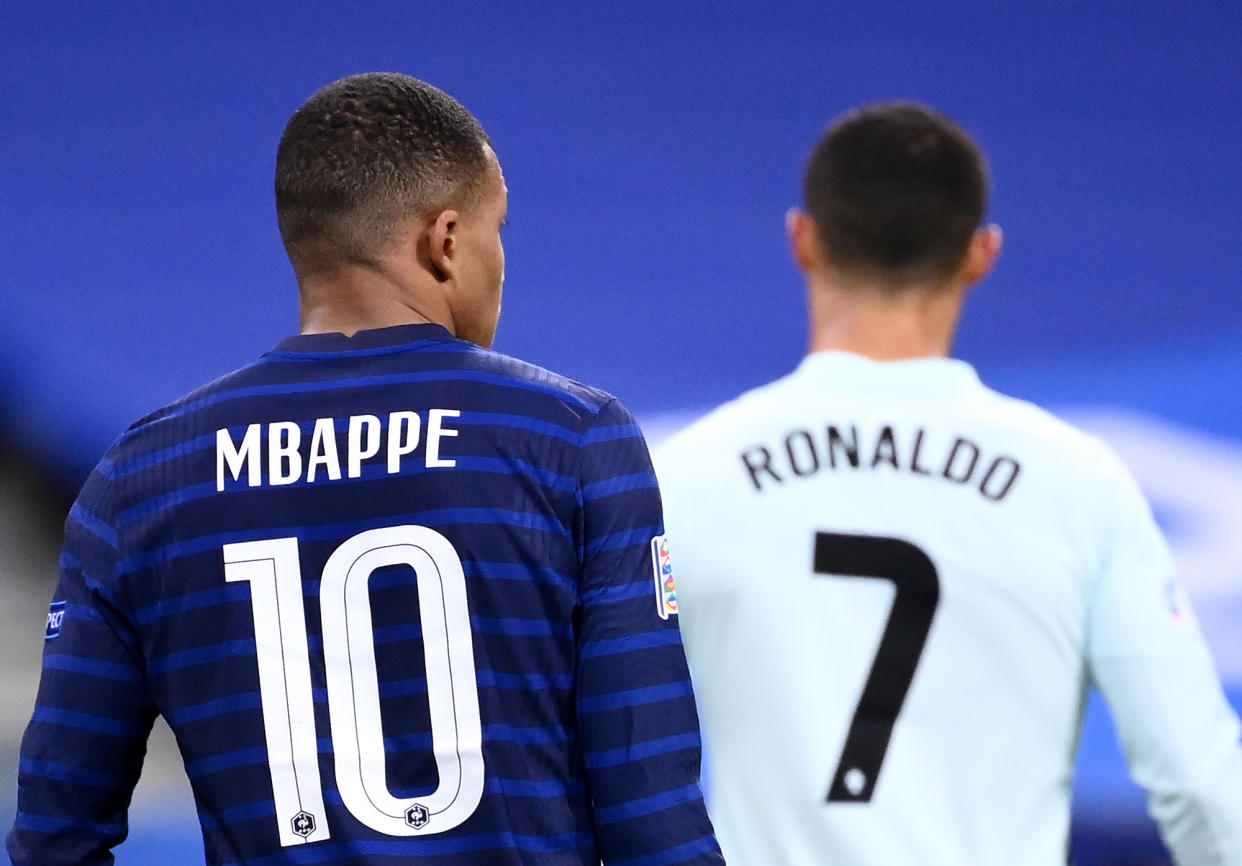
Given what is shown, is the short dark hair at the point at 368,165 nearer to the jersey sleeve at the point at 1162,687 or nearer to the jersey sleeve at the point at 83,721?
the jersey sleeve at the point at 83,721

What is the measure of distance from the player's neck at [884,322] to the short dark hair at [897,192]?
0.02 metres

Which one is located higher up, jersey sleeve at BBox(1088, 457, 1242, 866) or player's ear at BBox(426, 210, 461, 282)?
player's ear at BBox(426, 210, 461, 282)

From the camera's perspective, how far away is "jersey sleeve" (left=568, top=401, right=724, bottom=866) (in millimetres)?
1098

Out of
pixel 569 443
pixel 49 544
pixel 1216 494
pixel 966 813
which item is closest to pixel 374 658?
pixel 569 443

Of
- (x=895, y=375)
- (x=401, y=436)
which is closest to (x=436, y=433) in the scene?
(x=401, y=436)

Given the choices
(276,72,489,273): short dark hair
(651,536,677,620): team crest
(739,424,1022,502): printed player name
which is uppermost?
(276,72,489,273): short dark hair

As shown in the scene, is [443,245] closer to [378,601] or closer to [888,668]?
[378,601]

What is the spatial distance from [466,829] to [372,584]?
0.63 feet

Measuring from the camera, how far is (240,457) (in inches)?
45.1

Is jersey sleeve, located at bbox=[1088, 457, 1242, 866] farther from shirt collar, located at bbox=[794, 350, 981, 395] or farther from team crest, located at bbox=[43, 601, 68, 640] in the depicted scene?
team crest, located at bbox=[43, 601, 68, 640]

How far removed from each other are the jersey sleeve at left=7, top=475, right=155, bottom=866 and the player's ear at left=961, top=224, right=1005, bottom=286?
808mm

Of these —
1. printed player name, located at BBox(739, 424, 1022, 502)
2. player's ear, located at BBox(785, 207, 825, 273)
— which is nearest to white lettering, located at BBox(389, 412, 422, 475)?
printed player name, located at BBox(739, 424, 1022, 502)

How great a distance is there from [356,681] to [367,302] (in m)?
0.30

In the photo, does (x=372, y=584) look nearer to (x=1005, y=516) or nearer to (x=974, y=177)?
(x=1005, y=516)
